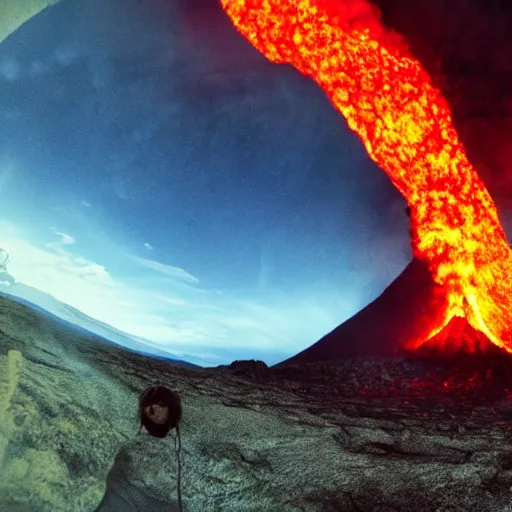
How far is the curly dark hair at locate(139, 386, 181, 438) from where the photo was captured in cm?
360

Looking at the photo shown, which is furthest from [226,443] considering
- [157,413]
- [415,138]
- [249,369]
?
[415,138]

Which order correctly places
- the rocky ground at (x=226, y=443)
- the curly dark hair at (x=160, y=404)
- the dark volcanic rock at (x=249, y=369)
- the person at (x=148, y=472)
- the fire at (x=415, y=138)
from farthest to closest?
the fire at (x=415, y=138) → the dark volcanic rock at (x=249, y=369) → the curly dark hair at (x=160, y=404) → the person at (x=148, y=472) → the rocky ground at (x=226, y=443)

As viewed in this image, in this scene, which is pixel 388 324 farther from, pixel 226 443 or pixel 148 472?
pixel 148 472

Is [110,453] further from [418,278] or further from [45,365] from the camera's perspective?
[418,278]

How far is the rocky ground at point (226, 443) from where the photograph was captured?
3070 millimetres

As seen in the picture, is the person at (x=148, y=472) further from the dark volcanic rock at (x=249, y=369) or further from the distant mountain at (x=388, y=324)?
the distant mountain at (x=388, y=324)

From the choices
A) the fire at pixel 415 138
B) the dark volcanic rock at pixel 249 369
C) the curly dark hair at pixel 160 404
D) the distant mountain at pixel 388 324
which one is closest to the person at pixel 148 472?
the curly dark hair at pixel 160 404

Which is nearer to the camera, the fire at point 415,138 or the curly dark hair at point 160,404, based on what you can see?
the curly dark hair at point 160,404

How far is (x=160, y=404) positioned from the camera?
380 cm

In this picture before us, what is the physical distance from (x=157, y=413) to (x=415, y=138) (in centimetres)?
1084

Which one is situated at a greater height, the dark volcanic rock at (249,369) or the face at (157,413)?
the dark volcanic rock at (249,369)

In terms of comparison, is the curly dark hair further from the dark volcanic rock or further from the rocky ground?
the dark volcanic rock

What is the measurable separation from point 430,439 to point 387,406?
5.58ft

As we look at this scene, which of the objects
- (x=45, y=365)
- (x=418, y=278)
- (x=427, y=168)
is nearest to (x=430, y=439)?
(x=45, y=365)
